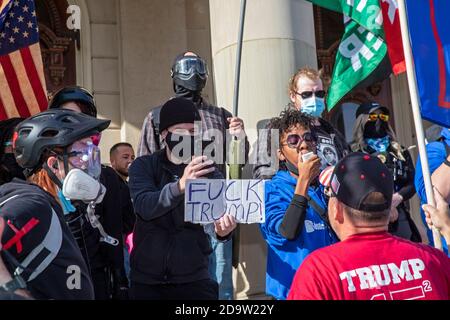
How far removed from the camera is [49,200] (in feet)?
9.00

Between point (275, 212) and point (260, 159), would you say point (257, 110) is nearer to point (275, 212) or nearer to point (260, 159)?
point (260, 159)

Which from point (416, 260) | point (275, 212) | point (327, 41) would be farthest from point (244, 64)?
point (327, 41)

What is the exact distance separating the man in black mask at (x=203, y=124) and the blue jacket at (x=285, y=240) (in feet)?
2.31

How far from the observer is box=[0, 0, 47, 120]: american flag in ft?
17.7

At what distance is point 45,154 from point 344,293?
4.33 ft

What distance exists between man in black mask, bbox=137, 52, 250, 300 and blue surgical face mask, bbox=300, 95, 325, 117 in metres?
0.45

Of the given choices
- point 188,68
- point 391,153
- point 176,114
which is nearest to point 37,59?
point 188,68

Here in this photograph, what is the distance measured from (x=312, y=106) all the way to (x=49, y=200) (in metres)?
2.62

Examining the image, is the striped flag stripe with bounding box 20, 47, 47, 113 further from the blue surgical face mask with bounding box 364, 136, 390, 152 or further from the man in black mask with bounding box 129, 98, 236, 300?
the blue surgical face mask with bounding box 364, 136, 390, 152

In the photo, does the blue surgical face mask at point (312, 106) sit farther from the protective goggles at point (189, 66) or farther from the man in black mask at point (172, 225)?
the man in black mask at point (172, 225)

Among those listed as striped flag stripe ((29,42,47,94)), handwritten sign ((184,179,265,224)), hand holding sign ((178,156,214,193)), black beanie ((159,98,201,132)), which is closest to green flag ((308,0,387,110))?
black beanie ((159,98,201,132))

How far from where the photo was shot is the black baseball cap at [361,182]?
273 centimetres

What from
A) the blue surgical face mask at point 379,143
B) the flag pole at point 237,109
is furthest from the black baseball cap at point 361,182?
the blue surgical face mask at point 379,143

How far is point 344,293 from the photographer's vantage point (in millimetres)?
2568
